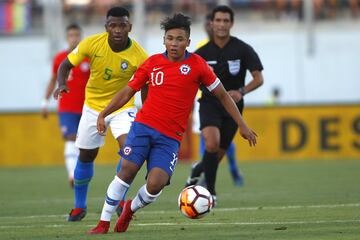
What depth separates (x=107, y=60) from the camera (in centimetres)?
1067

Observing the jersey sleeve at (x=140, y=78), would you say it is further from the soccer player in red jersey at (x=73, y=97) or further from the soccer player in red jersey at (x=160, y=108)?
the soccer player in red jersey at (x=73, y=97)

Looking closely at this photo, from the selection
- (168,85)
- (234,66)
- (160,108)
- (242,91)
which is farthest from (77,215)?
(234,66)

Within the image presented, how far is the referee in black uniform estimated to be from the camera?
12.4m

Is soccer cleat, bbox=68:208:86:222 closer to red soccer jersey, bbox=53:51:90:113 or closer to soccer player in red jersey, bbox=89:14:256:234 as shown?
soccer player in red jersey, bbox=89:14:256:234

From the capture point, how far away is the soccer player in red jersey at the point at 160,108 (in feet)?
30.3

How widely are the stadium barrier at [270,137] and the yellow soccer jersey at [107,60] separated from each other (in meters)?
13.2

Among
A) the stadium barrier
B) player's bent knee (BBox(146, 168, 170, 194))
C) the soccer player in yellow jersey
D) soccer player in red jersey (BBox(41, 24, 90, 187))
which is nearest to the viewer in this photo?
player's bent knee (BBox(146, 168, 170, 194))

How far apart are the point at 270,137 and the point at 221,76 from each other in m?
11.8

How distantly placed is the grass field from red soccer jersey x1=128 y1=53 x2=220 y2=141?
3.38 ft

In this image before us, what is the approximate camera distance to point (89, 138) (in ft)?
35.8

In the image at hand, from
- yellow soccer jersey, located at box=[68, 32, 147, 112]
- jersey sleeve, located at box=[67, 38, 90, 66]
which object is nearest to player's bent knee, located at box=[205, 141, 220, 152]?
yellow soccer jersey, located at box=[68, 32, 147, 112]

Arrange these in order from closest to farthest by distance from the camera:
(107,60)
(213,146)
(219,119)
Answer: (107,60) → (213,146) → (219,119)

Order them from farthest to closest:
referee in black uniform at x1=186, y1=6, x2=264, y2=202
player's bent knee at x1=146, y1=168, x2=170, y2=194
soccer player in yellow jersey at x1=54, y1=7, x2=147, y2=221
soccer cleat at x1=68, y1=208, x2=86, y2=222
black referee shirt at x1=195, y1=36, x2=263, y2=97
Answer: black referee shirt at x1=195, y1=36, x2=263, y2=97
referee in black uniform at x1=186, y1=6, x2=264, y2=202
soccer cleat at x1=68, y1=208, x2=86, y2=222
soccer player in yellow jersey at x1=54, y1=7, x2=147, y2=221
player's bent knee at x1=146, y1=168, x2=170, y2=194

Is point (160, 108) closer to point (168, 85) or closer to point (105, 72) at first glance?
point (168, 85)
